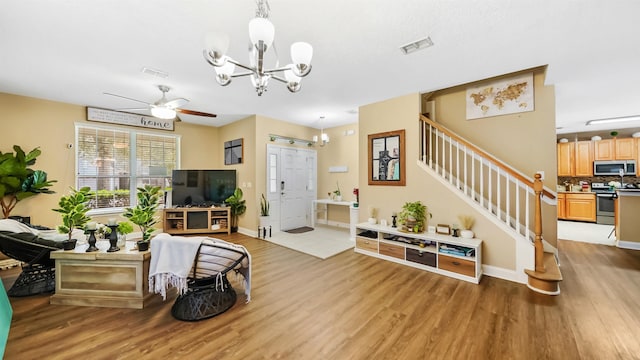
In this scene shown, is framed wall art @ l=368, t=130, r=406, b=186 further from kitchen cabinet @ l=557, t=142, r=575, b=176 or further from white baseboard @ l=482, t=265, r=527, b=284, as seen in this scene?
kitchen cabinet @ l=557, t=142, r=575, b=176

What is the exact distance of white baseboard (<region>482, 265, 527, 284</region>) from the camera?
3180 millimetres

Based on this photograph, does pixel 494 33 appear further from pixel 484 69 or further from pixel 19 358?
pixel 19 358

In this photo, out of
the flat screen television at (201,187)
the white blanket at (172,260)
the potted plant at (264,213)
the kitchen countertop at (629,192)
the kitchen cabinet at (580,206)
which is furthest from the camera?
the kitchen cabinet at (580,206)

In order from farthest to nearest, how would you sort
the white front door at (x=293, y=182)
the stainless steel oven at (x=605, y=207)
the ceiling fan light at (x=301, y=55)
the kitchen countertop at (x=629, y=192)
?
1. the stainless steel oven at (x=605, y=207)
2. the white front door at (x=293, y=182)
3. the kitchen countertop at (x=629, y=192)
4. the ceiling fan light at (x=301, y=55)

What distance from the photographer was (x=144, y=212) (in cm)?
264

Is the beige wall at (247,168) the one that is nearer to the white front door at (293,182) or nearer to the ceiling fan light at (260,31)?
the white front door at (293,182)

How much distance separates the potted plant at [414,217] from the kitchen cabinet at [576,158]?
6.77m

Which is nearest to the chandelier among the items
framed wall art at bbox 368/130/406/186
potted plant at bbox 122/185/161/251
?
potted plant at bbox 122/185/161/251

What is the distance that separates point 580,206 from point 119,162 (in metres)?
12.3

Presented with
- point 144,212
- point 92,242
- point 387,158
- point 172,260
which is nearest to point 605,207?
point 387,158

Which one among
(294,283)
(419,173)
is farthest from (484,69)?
(294,283)

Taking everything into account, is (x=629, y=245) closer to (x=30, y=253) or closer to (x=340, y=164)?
(x=340, y=164)

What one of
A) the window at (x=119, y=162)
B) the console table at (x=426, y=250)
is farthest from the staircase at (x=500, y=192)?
the window at (x=119, y=162)

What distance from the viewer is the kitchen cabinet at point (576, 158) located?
704 centimetres
